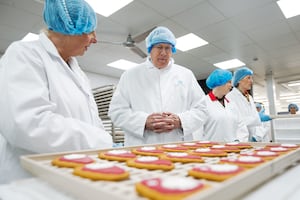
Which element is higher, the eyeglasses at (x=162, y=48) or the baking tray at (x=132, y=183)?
the eyeglasses at (x=162, y=48)

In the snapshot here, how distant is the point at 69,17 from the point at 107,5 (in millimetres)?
2485

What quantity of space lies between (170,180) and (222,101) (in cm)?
217

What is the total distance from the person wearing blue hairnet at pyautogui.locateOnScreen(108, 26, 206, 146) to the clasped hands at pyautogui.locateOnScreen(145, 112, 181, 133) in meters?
0.02

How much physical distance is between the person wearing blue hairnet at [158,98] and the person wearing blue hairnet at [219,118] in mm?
585

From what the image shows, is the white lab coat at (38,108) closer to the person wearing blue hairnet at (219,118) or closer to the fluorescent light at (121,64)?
the person wearing blue hairnet at (219,118)

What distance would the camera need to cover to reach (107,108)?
2795 millimetres

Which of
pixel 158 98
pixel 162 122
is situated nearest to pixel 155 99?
pixel 158 98

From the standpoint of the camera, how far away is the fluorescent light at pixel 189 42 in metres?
4.43

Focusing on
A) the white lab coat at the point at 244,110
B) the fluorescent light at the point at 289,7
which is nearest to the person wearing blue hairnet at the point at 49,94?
the white lab coat at the point at 244,110

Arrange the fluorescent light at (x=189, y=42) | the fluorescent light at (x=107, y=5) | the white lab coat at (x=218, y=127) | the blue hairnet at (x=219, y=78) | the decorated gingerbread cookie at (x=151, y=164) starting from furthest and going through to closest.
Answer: the fluorescent light at (x=189, y=42) < the fluorescent light at (x=107, y=5) < the blue hairnet at (x=219, y=78) < the white lab coat at (x=218, y=127) < the decorated gingerbread cookie at (x=151, y=164)

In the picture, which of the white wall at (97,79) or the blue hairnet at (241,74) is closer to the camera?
the blue hairnet at (241,74)

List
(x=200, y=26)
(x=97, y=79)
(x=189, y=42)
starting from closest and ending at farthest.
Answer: (x=200, y=26), (x=189, y=42), (x=97, y=79)

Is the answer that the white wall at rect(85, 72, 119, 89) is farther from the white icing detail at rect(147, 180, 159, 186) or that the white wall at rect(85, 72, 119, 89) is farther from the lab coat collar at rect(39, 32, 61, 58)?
the white icing detail at rect(147, 180, 159, 186)

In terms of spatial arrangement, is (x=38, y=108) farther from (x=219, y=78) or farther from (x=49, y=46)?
(x=219, y=78)
